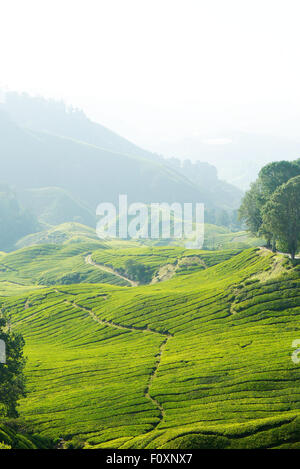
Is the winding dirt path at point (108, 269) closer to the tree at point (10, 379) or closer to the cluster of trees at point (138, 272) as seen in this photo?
the cluster of trees at point (138, 272)

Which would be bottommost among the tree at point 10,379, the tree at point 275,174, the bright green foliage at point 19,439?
the bright green foliage at point 19,439

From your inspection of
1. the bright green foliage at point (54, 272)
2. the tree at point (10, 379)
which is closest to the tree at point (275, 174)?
the bright green foliage at point (54, 272)

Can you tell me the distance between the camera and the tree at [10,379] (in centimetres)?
5106

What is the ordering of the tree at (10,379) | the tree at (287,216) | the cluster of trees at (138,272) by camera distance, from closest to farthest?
1. the tree at (10,379)
2. the tree at (287,216)
3. the cluster of trees at (138,272)

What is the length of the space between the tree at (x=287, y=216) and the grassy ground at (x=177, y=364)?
209 inches

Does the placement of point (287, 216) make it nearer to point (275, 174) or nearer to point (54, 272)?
point (275, 174)

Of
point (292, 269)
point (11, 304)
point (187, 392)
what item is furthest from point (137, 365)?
point (11, 304)

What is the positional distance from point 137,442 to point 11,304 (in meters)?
88.5

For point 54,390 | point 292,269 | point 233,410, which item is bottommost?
point 54,390

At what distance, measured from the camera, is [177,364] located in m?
62.9

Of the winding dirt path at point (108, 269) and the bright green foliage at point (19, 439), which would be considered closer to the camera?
the bright green foliage at point (19, 439)

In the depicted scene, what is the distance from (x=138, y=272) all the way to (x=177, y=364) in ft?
273
